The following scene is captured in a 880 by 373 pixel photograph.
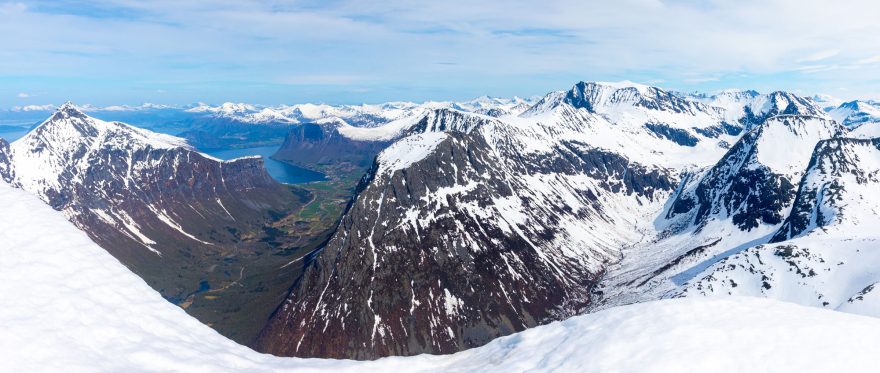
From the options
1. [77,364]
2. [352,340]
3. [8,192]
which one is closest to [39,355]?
[77,364]

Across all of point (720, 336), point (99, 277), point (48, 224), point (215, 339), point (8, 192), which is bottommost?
point (720, 336)

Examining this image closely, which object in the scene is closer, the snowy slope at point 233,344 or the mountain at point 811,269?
the snowy slope at point 233,344

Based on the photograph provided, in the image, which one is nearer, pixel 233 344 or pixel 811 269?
pixel 233 344

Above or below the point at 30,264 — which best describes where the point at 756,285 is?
below

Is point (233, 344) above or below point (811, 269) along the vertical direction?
above

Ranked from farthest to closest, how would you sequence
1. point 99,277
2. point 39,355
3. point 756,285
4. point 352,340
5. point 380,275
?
point 380,275, point 352,340, point 756,285, point 99,277, point 39,355

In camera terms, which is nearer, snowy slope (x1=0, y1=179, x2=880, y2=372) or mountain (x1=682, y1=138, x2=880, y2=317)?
snowy slope (x1=0, y1=179, x2=880, y2=372)

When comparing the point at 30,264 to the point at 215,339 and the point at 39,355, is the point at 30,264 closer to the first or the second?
the point at 39,355

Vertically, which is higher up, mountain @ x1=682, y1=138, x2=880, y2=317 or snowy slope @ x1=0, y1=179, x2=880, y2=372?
snowy slope @ x1=0, y1=179, x2=880, y2=372
